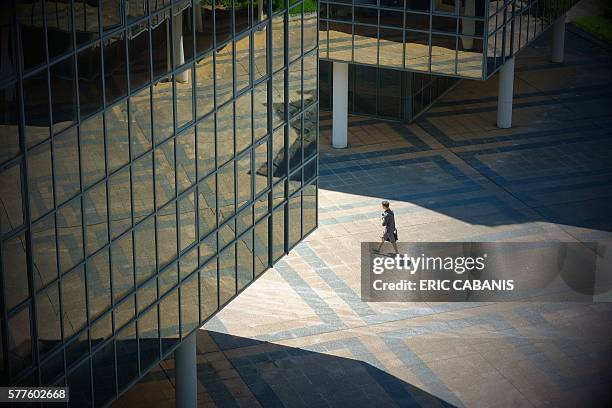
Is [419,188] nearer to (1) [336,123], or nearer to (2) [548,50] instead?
(1) [336,123]

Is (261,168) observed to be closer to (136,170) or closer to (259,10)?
(259,10)

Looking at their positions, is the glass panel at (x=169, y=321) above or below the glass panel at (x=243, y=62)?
below

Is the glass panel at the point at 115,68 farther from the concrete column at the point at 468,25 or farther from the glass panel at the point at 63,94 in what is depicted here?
the concrete column at the point at 468,25

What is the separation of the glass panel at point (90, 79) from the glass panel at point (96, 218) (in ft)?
4.07

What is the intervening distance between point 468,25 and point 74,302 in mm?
18679

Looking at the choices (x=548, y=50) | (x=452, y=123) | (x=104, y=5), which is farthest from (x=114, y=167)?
(x=548, y=50)

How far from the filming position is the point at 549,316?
1082 inches

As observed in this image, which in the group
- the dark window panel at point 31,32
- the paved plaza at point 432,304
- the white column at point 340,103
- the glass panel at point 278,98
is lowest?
the paved plaza at point 432,304

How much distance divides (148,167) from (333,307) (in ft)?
33.3

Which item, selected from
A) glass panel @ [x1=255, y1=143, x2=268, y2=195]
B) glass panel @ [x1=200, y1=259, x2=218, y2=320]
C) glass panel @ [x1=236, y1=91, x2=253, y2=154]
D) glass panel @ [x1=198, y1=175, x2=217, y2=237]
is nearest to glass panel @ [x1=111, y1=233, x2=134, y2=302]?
glass panel @ [x1=198, y1=175, x2=217, y2=237]

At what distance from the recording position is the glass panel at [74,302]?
17156mm

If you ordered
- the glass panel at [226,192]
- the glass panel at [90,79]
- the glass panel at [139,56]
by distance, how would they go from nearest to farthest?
1. the glass panel at [90,79]
2. the glass panel at [139,56]
3. the glass panel at [226,192]

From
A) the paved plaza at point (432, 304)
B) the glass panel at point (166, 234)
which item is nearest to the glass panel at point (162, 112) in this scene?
the glass panel at point (166, 234)

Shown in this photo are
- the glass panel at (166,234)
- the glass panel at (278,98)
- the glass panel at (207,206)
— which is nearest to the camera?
the glass panel at (166,234)
